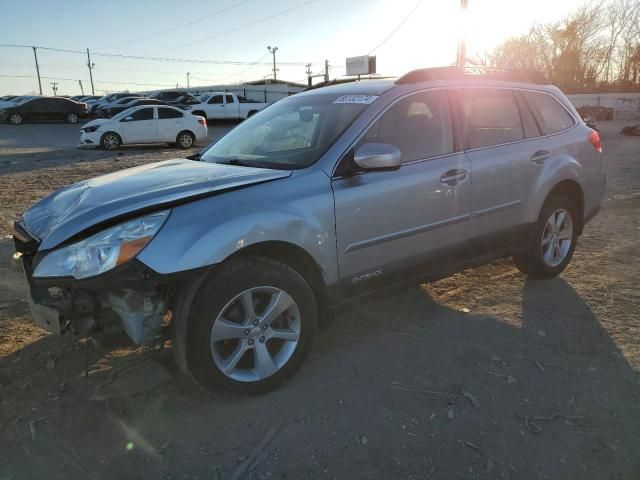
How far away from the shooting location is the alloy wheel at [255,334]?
2.81 meters

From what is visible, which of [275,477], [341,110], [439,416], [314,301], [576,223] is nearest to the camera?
[275,477]

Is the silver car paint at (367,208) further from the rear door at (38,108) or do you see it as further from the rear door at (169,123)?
the rear door at (38,108)

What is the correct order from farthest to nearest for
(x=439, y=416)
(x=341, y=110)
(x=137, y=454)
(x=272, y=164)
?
(x=341, y=110) < (x=272, y=164) < (x=439, y=416) < (x=137, y=454)

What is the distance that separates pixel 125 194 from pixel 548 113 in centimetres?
370

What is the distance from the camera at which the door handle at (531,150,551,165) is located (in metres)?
4.32

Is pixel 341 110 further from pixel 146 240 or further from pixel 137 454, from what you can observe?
pixel 137 454

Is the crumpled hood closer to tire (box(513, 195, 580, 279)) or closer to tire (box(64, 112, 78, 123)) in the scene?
tire (box(513, 195, 580, 279))

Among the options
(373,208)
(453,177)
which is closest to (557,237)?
(453,177)

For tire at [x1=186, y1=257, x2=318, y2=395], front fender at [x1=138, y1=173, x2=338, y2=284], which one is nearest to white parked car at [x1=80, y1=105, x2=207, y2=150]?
front fender at [x1=138, y1=173, x2=338, y2=284]

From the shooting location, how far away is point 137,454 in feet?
8.21

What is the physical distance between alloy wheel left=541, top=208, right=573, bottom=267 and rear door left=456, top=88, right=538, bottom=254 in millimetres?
453

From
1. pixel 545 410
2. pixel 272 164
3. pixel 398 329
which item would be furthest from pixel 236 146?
pixel 545 410

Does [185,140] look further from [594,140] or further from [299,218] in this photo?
[299,218]

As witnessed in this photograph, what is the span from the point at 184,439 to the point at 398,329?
1797mm
